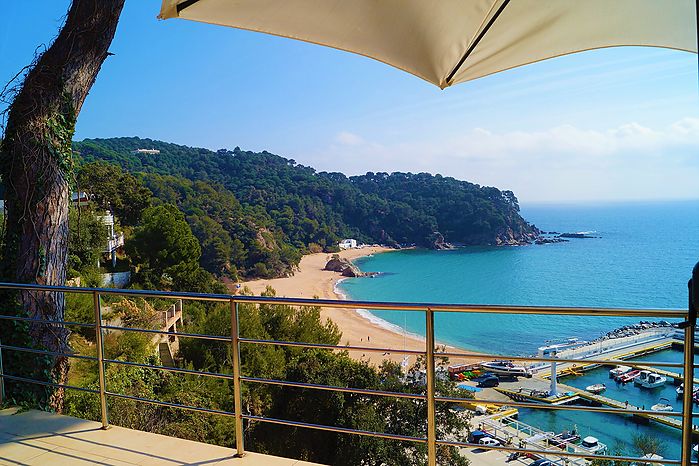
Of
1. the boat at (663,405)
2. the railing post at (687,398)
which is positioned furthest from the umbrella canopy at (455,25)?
the boat at (663,405)

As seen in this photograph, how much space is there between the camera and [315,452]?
1192 cm

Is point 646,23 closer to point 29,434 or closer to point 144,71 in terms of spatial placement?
point 29,434

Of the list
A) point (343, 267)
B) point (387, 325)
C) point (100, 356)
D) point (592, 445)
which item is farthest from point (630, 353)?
point (343, 267)

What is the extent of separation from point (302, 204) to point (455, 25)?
169ft

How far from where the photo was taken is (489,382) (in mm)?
22188

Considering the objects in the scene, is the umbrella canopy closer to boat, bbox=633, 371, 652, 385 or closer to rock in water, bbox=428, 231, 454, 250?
boat, bbox=633, 371, 652, 385

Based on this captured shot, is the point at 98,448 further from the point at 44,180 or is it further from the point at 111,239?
the point at 111,239

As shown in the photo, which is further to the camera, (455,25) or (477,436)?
(477,436)

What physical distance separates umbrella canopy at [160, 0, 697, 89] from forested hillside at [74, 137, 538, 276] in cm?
4007

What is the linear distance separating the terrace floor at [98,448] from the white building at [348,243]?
52.0 m

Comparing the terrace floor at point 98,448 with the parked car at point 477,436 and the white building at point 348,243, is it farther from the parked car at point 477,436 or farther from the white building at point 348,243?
the white building at point 348,243

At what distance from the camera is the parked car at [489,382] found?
72.0 ft

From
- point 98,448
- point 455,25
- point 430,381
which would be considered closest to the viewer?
Result: point 455,25

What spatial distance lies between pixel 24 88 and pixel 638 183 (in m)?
66.3
